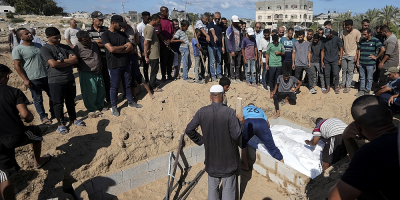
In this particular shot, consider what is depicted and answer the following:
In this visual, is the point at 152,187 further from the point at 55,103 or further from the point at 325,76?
the point at 325,76

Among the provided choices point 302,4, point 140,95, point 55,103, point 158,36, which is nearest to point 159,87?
point 140,95

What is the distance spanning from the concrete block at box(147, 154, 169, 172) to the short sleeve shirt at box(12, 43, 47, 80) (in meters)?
2.84

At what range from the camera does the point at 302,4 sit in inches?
2012

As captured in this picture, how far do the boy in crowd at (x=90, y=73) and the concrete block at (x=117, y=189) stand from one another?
5.43 feet

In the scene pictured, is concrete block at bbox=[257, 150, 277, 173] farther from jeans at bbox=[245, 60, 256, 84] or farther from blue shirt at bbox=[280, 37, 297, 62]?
blue shirt at bbox=[280, 37, 297, 62]

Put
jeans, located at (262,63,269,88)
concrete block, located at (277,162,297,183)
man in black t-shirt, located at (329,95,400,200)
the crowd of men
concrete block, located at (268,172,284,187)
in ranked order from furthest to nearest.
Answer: jeans, located at (262,63,269,88) < concrete block, located at (268,172,284,187) < concrete block, located at (277,162,297,183) < the crowd of men < man in black t-shirt, located at (329,95,400,200)

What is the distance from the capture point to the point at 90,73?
5.00 meters

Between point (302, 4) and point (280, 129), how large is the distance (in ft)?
175

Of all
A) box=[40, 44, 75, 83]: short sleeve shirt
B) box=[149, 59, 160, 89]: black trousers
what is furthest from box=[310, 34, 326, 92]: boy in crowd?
box=[40, 44, 75, 83]: short sleeve shirt

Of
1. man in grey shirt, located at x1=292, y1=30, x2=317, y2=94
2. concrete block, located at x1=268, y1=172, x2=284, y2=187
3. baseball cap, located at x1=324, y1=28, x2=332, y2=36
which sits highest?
baseball cap, located at x1=324, y1=28, x2=332, y2=36

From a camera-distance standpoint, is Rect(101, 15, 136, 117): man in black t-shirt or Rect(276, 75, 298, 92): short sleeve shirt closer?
Rect(101, 15, 136, 117): man in black t-shirt

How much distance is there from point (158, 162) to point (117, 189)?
87cm

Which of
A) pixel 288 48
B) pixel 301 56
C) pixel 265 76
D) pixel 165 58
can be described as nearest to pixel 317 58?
pixel 301 56

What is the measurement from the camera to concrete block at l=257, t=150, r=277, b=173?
15.0 feet
